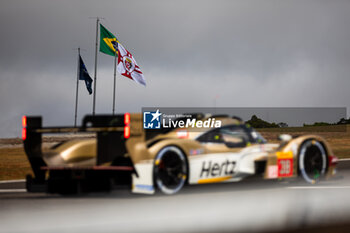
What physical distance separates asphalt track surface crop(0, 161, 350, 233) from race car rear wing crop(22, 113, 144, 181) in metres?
0.69

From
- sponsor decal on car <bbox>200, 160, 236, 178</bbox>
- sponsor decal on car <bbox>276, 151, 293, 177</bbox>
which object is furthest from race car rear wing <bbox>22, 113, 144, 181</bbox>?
sponsor decal on car <bbox>276, 151, 293, 177</bbox>

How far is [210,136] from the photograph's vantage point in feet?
27.8

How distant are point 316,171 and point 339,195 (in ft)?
3.68

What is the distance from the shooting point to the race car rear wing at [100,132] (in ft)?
24.8

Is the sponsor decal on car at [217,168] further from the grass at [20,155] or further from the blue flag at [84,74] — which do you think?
the blue flag at [84,74]

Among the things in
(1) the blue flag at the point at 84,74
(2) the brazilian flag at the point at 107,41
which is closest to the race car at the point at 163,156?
(2) the brazilian flag at the point at 107,41

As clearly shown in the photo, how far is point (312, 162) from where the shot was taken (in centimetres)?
915

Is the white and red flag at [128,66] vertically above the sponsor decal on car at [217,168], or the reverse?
the white and red flag at [128,66]

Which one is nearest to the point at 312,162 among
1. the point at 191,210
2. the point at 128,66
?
the point at 191,210

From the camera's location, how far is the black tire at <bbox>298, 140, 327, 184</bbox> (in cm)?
903

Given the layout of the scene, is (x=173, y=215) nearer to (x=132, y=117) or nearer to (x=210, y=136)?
(x=132, y=117)

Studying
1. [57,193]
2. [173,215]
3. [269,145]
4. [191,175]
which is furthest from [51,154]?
[269,145]

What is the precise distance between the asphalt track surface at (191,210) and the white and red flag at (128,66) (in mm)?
22365

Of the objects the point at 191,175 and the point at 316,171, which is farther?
the point at 316,171
